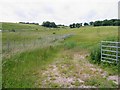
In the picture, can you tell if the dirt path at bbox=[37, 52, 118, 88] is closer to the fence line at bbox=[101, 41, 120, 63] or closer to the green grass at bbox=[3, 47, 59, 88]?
the green grass at bbox=[3, 47, 59, 88]

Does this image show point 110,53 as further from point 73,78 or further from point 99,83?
point 99,83

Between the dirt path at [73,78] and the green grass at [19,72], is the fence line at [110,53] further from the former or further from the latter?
the green grass at [19,72]

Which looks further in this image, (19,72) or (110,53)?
(110,53)

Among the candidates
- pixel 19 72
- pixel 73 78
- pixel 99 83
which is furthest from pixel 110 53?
pixel 19 72

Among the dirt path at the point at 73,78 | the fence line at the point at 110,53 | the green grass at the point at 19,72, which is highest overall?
the fence line at the point at 110,53

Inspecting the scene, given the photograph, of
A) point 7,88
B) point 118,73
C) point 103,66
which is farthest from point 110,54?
point 7,88

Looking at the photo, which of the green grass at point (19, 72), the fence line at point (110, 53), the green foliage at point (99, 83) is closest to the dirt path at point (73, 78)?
the green foliage at point (99, 83)

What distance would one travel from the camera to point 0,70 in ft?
32.9

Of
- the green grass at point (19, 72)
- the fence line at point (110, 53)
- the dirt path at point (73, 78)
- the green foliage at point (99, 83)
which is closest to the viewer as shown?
the green grass at point (19, 72)

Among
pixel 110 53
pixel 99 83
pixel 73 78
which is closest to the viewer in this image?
pixel 99 83

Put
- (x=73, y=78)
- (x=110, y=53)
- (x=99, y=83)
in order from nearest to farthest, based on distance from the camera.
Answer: (x=99, y=83) → (x=73, y=78) → (x=110, y=53)

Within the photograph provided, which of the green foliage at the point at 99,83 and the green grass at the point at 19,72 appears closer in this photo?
the green grass at the point at 19,72

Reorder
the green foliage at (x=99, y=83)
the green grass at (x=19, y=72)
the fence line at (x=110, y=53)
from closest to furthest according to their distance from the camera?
the green grass at (x=19, y=72) → the green foliage at (x=99, y=83) → the fence line at (x=110, y=53)

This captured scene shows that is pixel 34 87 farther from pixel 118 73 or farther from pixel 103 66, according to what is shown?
pixel 103 66
